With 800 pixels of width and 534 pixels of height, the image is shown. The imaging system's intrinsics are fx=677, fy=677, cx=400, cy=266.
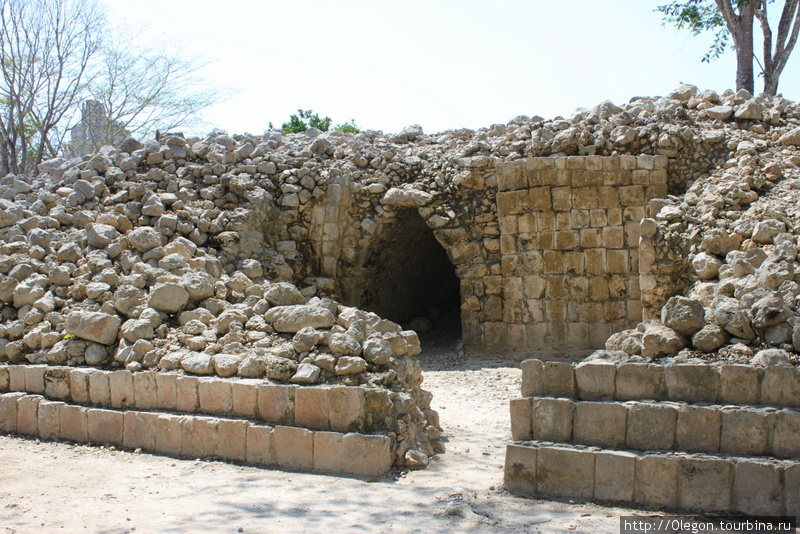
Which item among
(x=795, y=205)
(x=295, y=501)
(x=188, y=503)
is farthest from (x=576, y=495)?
(x=795, y=205)

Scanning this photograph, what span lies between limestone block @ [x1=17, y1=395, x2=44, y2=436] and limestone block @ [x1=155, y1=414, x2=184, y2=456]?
1.36 metres

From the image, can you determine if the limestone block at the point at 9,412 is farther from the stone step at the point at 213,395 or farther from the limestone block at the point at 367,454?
the limestone block at the point at 367,454

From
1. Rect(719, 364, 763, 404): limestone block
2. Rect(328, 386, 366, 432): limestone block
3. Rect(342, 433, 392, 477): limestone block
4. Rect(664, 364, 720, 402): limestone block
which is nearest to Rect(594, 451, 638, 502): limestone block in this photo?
Rect(664, 364, 720, 402): limestone block

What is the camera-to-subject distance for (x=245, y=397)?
202 inches

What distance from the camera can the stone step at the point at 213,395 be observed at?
4.82 m

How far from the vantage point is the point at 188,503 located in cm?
425

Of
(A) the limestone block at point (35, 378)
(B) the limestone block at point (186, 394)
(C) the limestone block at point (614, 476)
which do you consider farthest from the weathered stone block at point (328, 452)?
(A) the limestone block at point (35, 378)

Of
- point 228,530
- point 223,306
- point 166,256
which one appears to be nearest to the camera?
point 228,530

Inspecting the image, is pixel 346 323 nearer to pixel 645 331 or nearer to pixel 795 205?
pixel 645 331

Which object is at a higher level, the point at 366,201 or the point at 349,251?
the point at 366,201

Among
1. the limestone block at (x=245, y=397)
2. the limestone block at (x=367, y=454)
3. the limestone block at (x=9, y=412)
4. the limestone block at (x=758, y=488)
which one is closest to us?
the limestone block at (x=758, y=488)

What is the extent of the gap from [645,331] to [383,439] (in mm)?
1933

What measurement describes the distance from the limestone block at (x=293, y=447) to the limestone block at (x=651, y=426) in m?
2.17

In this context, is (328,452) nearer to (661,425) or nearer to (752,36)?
(661,425)
